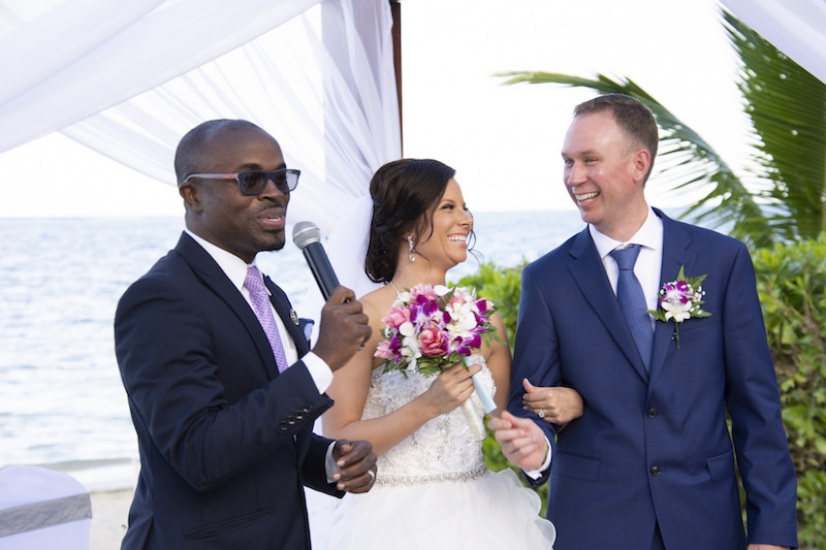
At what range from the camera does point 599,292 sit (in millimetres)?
3174

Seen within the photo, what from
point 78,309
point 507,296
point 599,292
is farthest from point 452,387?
point 78,309

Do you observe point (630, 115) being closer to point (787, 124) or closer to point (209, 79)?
point (209, 79)

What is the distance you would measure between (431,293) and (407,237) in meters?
0.61

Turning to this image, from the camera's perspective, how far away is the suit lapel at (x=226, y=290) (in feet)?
7.64

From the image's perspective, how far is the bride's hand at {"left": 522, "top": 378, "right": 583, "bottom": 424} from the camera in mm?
3016

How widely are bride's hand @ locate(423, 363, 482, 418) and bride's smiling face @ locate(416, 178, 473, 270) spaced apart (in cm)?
56

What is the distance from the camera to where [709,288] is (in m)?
3.15

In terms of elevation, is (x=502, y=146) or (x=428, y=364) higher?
(x=428, y=364)

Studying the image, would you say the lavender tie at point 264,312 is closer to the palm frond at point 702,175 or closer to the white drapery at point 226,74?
the white drapery at point 226,74

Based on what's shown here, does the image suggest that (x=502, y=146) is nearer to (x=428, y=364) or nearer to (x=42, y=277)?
(x=42, y=277)

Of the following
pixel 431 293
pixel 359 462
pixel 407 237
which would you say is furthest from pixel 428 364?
pixel 407 237

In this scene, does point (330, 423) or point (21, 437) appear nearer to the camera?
point (330, 423)

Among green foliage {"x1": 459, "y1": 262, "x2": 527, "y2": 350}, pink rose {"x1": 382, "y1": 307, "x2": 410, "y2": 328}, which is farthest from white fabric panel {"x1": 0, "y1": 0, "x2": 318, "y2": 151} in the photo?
green foliage {"x1": 459, "y1": 262, "x2": 527, "y2": 350}

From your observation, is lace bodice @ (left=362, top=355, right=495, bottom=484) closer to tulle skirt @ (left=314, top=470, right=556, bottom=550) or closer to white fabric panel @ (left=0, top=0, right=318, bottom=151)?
tulle skirt @ (left=314, top=470, right=556, bottom=550)
